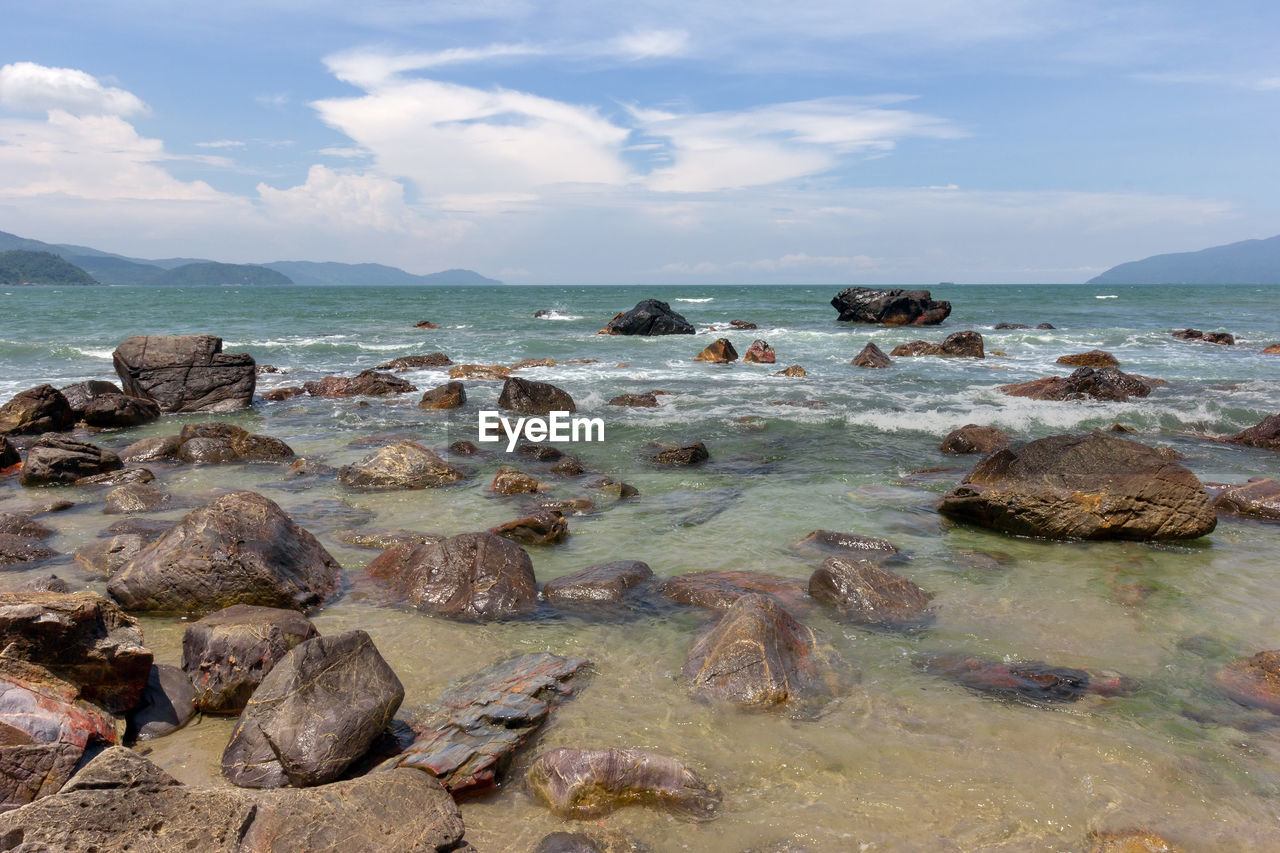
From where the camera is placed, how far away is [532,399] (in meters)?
15.4

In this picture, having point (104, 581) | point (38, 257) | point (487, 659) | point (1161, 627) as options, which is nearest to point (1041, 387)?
point (1161, 627)

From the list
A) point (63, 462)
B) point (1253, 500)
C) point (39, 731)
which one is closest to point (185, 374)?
point (63, 462)

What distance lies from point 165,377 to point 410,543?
11.4 metres

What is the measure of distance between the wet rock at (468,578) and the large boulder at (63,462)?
5820 mm

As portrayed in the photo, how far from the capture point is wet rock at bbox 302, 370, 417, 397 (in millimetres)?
17500

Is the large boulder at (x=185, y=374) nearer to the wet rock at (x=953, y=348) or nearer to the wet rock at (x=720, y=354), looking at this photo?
the wet rock at (x=720, y=354)

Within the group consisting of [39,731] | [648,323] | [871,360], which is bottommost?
[39,731]

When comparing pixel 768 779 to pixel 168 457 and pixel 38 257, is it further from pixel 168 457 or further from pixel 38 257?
pixel 38 257

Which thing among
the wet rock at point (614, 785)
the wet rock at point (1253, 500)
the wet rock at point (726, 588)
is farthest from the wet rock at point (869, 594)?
the wet rock at point (1253, 500)

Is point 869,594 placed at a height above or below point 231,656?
below

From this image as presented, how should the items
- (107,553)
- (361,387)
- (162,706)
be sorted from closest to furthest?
(162,706)
(107,553)
(361,387)

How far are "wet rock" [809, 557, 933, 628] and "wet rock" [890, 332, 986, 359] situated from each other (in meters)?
22.0

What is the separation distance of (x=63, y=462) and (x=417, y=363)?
13816 millimetres

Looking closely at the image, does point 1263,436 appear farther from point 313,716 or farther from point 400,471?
point 313,716
